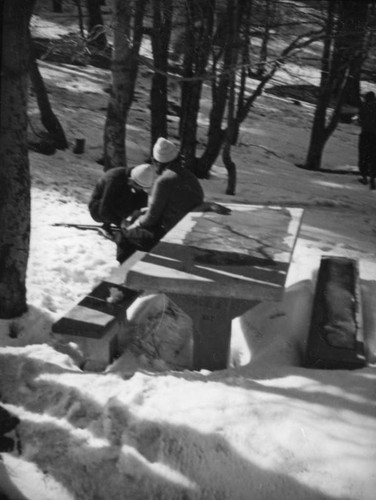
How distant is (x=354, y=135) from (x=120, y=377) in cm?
1670

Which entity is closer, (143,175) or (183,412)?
(183,412)

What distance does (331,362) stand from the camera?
3.89m

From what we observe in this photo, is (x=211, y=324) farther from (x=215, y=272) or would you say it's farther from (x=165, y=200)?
(x=165, y=200)

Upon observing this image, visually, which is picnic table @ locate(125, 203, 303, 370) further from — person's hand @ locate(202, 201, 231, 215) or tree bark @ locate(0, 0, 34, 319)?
tree bark @ locate(0, 0, 34, 319)

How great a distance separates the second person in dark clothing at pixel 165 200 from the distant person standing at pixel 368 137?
23.6ft

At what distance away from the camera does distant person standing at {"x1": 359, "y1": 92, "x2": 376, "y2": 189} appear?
37.8ft

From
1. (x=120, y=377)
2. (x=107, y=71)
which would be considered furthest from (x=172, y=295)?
(x=107, y=71)

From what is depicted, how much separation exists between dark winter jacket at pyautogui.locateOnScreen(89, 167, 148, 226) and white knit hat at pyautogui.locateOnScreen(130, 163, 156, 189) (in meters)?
0.20

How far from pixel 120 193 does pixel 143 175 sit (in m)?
0.42

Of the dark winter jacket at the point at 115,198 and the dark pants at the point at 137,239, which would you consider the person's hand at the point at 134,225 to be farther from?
the dark winter jacket at the point at 115,198

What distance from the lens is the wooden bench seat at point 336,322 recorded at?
390cm

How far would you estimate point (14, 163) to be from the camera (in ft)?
14.2

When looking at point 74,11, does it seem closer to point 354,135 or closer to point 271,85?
point 271,85

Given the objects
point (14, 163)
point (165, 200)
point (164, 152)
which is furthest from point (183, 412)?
point (164, 152)
